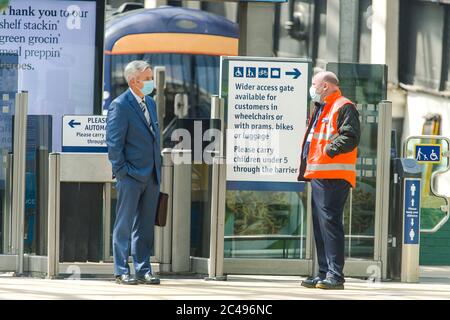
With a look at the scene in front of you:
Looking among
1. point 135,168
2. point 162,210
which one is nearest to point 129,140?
point 135,168

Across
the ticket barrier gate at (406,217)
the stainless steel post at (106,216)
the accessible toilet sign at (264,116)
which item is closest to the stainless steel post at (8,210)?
the stainless steel post at (106,216)

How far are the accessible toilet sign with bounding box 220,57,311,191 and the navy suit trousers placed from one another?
1.17m

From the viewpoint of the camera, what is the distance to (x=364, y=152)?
1175cm

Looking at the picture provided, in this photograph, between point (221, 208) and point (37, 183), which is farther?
point (37, 183)

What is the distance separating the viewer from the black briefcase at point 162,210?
1080cm

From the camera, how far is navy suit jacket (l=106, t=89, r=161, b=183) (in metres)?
10.5

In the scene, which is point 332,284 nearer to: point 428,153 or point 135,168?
point 135,168

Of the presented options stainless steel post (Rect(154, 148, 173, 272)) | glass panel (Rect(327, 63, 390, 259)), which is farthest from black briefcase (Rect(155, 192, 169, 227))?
glass panel (Rect(327, 63, 390, 259))

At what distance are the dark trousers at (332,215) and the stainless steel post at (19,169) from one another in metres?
2.55

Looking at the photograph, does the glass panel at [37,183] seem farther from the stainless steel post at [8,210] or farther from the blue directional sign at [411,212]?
the blue directional sign at [411,212]

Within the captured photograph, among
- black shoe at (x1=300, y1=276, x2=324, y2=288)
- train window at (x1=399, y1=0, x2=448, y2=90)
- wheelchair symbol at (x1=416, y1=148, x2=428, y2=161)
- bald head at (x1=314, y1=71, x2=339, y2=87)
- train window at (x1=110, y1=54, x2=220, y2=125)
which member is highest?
train window at (x1=399, y1=0, x2=448, y2=90)

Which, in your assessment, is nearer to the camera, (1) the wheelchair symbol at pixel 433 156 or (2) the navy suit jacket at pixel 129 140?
(2) the navy suit jacket at pixel 129 140

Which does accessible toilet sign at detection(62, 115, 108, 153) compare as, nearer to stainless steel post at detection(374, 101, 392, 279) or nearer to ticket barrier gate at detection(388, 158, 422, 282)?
stainless steel post at detection(374, 101, 392, 279)

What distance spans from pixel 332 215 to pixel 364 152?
4.21ft
